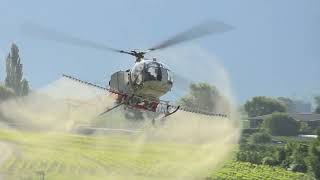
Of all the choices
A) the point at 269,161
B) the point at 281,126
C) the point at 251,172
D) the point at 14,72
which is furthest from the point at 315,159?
the point at 14,72

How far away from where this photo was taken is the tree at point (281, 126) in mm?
139875

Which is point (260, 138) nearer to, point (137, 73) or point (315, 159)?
point (315, 159)

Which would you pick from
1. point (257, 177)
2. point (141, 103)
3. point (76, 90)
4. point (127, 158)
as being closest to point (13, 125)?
point (76, 90)

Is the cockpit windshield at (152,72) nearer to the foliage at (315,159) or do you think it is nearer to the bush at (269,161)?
the foliage at (315,159)

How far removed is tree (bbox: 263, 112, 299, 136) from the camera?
13988 centimetres

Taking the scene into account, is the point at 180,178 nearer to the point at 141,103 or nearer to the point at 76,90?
the point at 76,90

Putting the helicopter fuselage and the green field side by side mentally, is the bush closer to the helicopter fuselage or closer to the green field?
the green field

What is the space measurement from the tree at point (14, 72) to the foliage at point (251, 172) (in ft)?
233

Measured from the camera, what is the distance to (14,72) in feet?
471

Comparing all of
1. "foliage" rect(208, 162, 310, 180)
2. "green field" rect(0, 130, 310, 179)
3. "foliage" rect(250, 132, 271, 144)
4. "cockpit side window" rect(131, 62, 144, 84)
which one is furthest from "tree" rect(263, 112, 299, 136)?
"cockpit side window" rect(131, 62, 144, 84)

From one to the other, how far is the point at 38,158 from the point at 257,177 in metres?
23.9

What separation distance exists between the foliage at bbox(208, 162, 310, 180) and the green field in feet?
13.2

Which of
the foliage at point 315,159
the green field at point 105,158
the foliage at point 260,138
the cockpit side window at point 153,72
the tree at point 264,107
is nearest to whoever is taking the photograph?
the cockpit side window at point 153,72

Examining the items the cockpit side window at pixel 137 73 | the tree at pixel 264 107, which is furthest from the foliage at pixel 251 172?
the tree at pixel 264 107
